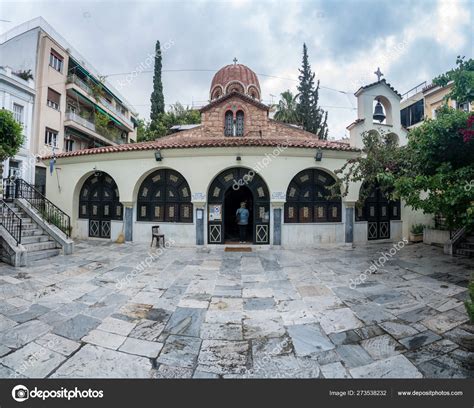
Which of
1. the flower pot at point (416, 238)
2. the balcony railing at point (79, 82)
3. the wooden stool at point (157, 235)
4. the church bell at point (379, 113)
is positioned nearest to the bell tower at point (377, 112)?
the church bell at point (379, 113)

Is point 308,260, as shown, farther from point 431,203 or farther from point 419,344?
point 419,344

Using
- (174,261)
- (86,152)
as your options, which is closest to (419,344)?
(174,261)

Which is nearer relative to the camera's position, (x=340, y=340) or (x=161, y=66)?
(x=340, y=340)

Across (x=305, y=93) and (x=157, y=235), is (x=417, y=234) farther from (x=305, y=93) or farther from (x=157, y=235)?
(x=305, y=93)

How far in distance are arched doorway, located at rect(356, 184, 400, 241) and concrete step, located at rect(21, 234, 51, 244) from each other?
12.8 m

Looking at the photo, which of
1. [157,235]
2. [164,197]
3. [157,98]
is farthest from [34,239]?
[157,98]

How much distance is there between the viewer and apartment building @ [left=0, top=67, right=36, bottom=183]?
44.8 ft

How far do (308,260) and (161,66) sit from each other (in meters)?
31.2

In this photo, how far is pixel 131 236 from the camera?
10508 millimetres

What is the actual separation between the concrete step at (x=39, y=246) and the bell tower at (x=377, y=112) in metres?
12.9

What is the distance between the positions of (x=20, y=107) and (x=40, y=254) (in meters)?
13.3

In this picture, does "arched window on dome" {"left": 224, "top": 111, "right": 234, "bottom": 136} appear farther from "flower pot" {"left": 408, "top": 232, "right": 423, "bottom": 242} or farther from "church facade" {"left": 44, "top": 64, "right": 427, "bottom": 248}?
"flower pot" {"left": 408, "top": 232, "right": 423, "bottom": 242}

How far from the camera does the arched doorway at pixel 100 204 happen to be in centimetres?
1120

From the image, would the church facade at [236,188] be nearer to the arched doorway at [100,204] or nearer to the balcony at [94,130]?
the arched doorway at [100,204]
